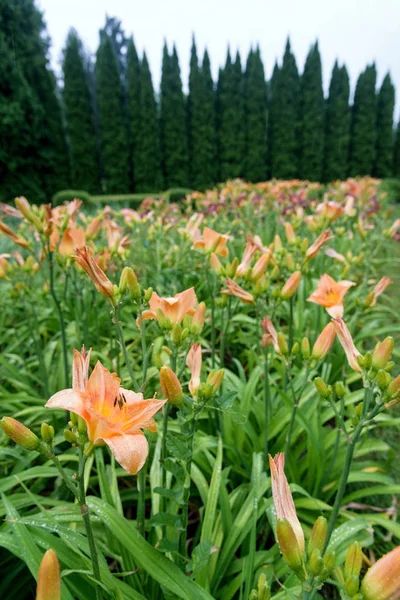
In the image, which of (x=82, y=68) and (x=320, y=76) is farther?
A: (x=320, y=76)

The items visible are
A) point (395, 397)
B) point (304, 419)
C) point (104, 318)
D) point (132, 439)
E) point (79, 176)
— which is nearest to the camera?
point (132, 439)

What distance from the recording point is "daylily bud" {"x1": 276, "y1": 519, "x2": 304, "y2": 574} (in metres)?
0.56

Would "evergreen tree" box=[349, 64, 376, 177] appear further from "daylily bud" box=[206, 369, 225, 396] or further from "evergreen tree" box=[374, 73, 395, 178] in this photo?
"daylily bud" box=[206, 369, 225, 396]

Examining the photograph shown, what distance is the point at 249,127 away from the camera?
20.4 meters

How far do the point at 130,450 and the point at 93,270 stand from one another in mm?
452

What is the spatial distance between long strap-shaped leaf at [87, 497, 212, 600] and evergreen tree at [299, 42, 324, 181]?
21.4 meters

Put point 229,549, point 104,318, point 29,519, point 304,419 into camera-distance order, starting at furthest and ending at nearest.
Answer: point 104,318, point 304,419, point 229,549, point 29,519

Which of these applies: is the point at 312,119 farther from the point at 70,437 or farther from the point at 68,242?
the point at 70,437

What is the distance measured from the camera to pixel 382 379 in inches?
32.4

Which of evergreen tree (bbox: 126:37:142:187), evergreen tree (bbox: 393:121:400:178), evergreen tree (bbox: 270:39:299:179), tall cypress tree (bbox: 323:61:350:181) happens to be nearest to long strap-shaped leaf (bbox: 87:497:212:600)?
evergreen tree (bbox: 126:37:142:187)

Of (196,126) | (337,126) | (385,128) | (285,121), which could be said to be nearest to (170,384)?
(196,126)

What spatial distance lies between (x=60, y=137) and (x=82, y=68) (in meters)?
4.26

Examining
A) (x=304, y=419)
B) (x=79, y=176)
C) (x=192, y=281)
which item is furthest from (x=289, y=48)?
(x=304, y=419)

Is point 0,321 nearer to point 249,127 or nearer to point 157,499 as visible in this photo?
point 157,499
